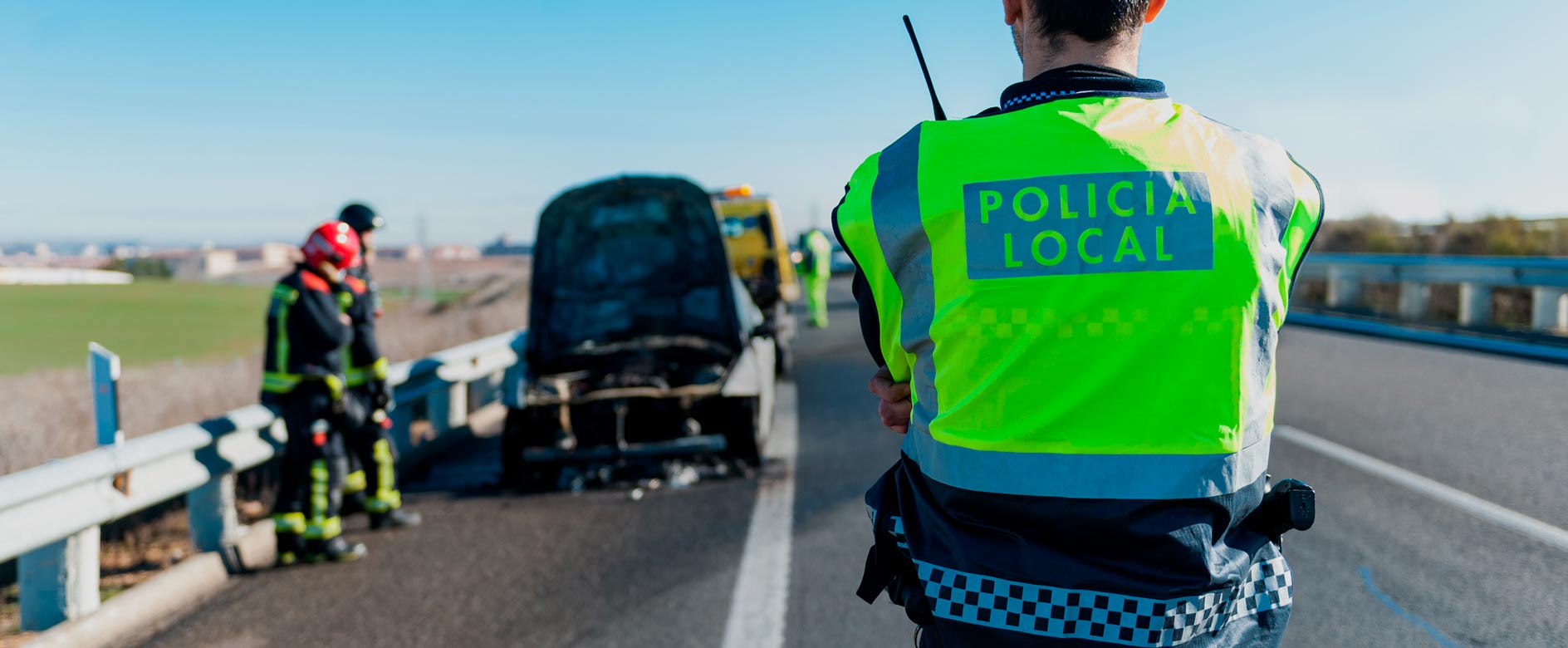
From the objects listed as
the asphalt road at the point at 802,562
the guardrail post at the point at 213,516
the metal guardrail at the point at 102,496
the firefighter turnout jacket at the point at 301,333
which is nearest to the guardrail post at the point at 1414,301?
the asphalt road at the point at 802,562

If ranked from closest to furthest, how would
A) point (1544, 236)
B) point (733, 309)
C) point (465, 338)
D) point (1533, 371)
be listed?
point (733, 309), point (1533, 371), point (465, 338), point (1544, 236)

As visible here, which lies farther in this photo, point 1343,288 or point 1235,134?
point 1343,288

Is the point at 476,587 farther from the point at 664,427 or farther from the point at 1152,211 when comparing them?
the point at 1152,211

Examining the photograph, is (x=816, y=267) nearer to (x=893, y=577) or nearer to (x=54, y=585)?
(x=54, y=585)

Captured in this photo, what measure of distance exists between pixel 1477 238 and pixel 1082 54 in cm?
2434

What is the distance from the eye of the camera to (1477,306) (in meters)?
15.7

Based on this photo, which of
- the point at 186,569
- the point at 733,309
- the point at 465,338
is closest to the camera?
the point at 186,569

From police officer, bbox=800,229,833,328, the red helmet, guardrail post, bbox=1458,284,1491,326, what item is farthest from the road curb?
guardrail post, bbox=1458,284,1491,326

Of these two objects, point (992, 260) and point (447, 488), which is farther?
point (447, 488)

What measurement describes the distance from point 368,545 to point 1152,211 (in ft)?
18.2

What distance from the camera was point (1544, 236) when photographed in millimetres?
20500

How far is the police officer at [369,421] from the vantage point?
21.1 feet

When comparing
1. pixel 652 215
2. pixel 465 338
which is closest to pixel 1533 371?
pixel 652 215

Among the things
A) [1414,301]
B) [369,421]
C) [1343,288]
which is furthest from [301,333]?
[1343,288]
